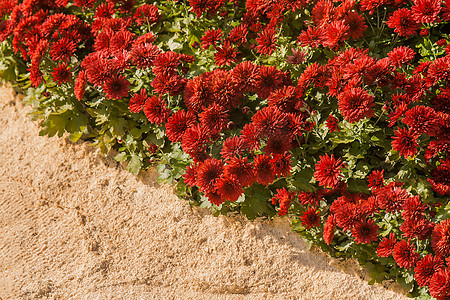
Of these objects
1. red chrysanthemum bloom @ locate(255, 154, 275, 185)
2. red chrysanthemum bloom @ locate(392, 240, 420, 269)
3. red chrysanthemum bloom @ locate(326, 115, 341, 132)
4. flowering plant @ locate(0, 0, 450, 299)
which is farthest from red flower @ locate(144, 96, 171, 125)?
red chrysanthemum bloom @ locate(392, 240, 420, 269)

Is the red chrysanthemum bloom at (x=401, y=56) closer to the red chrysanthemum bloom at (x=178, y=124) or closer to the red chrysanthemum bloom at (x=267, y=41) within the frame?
the red chrysanthemum bloom at (x=267, y=41)

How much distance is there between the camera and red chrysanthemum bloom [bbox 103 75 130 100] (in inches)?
114

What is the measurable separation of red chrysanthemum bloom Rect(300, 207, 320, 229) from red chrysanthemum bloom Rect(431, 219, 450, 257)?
0.64m

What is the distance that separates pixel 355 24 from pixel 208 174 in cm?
140

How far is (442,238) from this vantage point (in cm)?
231

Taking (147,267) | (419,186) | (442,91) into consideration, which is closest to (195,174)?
(147,267)

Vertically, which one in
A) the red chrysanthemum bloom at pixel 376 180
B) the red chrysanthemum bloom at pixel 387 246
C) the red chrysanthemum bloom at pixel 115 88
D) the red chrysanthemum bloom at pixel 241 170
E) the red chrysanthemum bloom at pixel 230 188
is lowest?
the red chrysanthemum bloom at pixel 387 246

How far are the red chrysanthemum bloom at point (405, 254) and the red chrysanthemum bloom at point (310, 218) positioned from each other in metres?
0.47

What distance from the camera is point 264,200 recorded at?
2857 mm

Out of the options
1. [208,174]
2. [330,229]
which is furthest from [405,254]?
[208,174]

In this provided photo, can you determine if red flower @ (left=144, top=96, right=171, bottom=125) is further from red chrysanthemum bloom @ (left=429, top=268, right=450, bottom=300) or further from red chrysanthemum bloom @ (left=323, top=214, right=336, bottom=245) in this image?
red chrysanthemum bloom @ (left=429, top=268, right=450, bottom=300)

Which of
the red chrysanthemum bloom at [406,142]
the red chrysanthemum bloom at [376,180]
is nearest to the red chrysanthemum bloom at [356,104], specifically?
the red chrysanthemum bloom at [406,142]

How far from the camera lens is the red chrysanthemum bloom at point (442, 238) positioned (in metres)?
2.30

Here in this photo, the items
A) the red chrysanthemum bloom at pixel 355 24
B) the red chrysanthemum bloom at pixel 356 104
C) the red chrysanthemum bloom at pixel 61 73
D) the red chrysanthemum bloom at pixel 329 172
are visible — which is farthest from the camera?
the red chrysanthemum bloom at pixel 61 73
